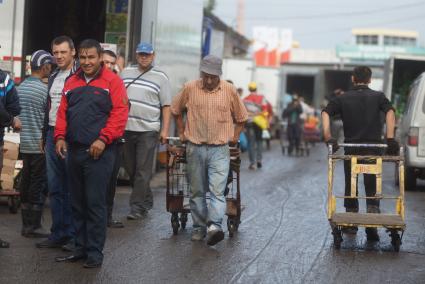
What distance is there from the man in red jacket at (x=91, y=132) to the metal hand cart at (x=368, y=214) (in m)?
2.52

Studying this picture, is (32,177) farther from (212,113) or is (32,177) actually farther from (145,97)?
(145,97)

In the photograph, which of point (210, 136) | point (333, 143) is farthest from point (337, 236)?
point (210, 136)

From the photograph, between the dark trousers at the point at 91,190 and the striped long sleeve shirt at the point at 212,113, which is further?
the striped long sleeve shirt at the point at 212,113

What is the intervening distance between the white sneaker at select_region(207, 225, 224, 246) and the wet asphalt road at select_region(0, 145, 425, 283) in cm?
8

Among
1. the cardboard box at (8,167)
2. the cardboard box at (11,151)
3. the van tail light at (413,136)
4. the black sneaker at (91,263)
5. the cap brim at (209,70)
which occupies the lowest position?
the black sneaker at (91,263)

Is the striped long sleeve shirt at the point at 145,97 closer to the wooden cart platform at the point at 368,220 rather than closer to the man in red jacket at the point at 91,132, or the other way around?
the wooden cart platform at the point at 368,220

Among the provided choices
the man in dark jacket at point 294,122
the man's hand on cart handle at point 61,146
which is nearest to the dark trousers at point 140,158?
the man's hand on cart handle at point 61,146

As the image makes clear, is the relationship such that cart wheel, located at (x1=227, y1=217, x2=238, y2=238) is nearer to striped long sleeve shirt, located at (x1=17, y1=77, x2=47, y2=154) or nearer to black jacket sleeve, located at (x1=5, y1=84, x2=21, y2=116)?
striped long sleeve shirt, located at (x1=17, y1=77, x2=47, y2=154)

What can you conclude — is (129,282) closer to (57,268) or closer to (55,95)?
(57,268)

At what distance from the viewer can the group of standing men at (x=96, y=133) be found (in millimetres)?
8242

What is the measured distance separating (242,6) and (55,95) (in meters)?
90.1

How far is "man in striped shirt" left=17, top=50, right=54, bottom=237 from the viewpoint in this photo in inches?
383

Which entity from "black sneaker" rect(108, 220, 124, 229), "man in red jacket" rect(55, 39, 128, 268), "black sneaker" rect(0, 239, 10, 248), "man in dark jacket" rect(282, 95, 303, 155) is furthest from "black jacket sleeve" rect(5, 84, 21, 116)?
"man in dark jacket" rect(282, 95, 303, 155)

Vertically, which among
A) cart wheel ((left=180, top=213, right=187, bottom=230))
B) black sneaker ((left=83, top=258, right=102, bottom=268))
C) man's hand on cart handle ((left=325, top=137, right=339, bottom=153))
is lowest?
black sneaker ((left=83, top=258, right=102, bottom=268))
